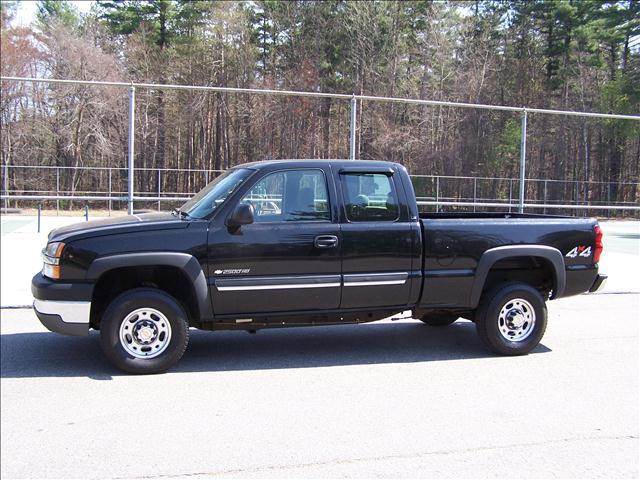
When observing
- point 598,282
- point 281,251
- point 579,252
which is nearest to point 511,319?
point 579,252

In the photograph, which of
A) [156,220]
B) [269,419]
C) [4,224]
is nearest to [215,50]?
Answer: [4,224]

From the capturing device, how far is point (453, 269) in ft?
20.6

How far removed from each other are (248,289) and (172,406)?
132 cm

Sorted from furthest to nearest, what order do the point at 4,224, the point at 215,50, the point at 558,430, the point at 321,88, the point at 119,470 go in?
1. the point at 321,88
2. the point at 215,50
3. the point at 4,224
4. the point at 558,430
5. the point at 119,470

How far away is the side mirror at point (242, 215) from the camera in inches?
218

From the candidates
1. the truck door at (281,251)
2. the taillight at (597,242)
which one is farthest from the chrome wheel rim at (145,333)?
the taillight at (597,242)

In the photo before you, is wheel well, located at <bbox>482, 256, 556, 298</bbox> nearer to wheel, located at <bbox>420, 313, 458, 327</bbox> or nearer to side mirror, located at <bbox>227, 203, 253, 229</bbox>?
wheel, located at <bbox>420, 313, 458, 327</bbox>

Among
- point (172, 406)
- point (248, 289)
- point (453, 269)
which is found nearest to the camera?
point (172, 406)

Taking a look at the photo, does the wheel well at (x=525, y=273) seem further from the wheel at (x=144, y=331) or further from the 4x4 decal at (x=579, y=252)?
the wheel at (x=144, y=331)

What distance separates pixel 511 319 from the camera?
6.52 metres

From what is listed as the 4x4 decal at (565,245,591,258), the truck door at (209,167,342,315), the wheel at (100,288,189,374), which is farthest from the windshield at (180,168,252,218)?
the 4x4 decal at (565,245,591,258)

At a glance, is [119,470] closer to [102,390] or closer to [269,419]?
[269,419]

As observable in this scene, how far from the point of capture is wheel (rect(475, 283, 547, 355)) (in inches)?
253

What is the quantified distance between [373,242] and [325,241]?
1.61ft
